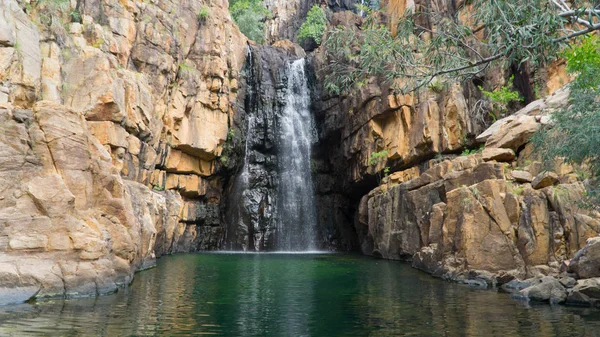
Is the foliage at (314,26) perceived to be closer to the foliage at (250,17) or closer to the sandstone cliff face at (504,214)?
the foliage at (250,17)

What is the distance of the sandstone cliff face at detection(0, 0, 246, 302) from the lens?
49.6ft

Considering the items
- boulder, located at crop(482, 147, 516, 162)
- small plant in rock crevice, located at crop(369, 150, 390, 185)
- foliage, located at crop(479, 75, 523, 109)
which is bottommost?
boulder, located at crop(482, 147, 516, 162)

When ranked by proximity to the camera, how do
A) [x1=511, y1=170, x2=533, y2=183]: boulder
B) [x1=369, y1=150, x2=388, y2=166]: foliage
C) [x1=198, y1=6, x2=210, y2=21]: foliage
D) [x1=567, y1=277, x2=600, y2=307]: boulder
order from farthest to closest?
[x1=198, y1=6, x2=210, y2=21]: foliage
[x1=369, y1=150, x2=388, y2=166]: foliage
[x1=511, y1=170, x2=533, y2=183]: boulder
[x1=567, y1=277, x2=600, y2=307]: boulder

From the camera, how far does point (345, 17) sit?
4803 centimetres

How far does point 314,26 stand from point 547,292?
49400 millimetres

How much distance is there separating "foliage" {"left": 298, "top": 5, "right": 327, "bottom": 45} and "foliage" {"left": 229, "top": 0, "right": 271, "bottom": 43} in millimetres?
5479

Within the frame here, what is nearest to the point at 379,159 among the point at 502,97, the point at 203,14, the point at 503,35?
the point at 502,97

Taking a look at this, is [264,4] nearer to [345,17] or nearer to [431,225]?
[345,17]

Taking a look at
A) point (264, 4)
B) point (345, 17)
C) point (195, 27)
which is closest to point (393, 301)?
point (195, 27)

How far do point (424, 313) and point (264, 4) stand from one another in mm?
64038

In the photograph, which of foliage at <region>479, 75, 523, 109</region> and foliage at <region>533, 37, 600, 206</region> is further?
foliage at <region>479, 75, 523, 109</region>

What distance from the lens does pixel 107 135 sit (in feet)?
86.9

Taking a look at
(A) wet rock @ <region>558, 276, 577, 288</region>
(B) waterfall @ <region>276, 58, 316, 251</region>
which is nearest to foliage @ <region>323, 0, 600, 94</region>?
(A) wet rock @ <region>558, 276, 577, 288</region>

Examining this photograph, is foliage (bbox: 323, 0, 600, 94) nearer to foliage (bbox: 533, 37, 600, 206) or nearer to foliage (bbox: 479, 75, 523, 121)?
A: foliage (bbox: 533, 37, 600, 206)
